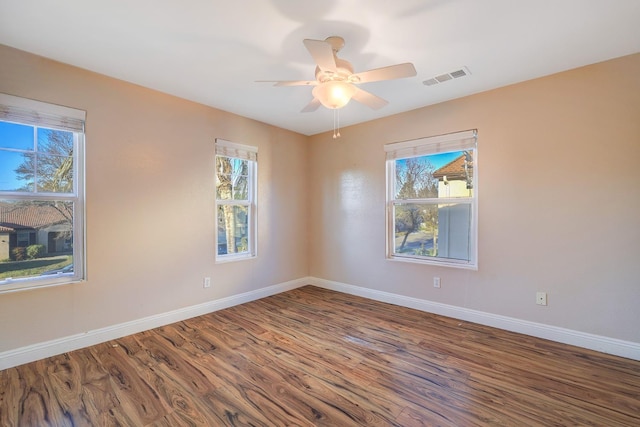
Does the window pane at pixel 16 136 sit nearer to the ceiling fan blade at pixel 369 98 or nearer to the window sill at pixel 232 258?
the window sill at pixel 232 258

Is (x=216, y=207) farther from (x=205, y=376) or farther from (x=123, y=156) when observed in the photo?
(x=205, y=376)

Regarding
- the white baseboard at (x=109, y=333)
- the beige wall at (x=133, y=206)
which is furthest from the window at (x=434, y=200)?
Result: the white baseboard at (x=109, y=333)

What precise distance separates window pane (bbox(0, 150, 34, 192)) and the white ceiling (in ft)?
2.82

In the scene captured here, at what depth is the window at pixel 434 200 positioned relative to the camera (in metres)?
3.32

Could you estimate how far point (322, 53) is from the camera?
1.77 metres

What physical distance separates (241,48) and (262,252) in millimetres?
2683

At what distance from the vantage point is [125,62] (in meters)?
2.51

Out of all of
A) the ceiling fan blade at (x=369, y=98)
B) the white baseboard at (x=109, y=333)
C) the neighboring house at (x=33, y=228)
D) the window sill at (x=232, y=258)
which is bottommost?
the white baseboard at (x=109, y=333)

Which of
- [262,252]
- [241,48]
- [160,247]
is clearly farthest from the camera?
[262,252]

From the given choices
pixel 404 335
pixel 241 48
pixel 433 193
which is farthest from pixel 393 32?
pixel 404 335

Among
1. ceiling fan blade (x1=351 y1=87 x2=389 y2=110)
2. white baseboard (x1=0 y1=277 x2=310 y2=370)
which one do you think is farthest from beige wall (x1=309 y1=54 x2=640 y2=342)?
white baseboard (x1=0 y1=277 x2=310 y2=370)

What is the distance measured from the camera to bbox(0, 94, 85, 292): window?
2.36 m

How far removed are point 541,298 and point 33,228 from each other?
4661mm

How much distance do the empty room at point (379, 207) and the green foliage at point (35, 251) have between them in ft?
0.06
